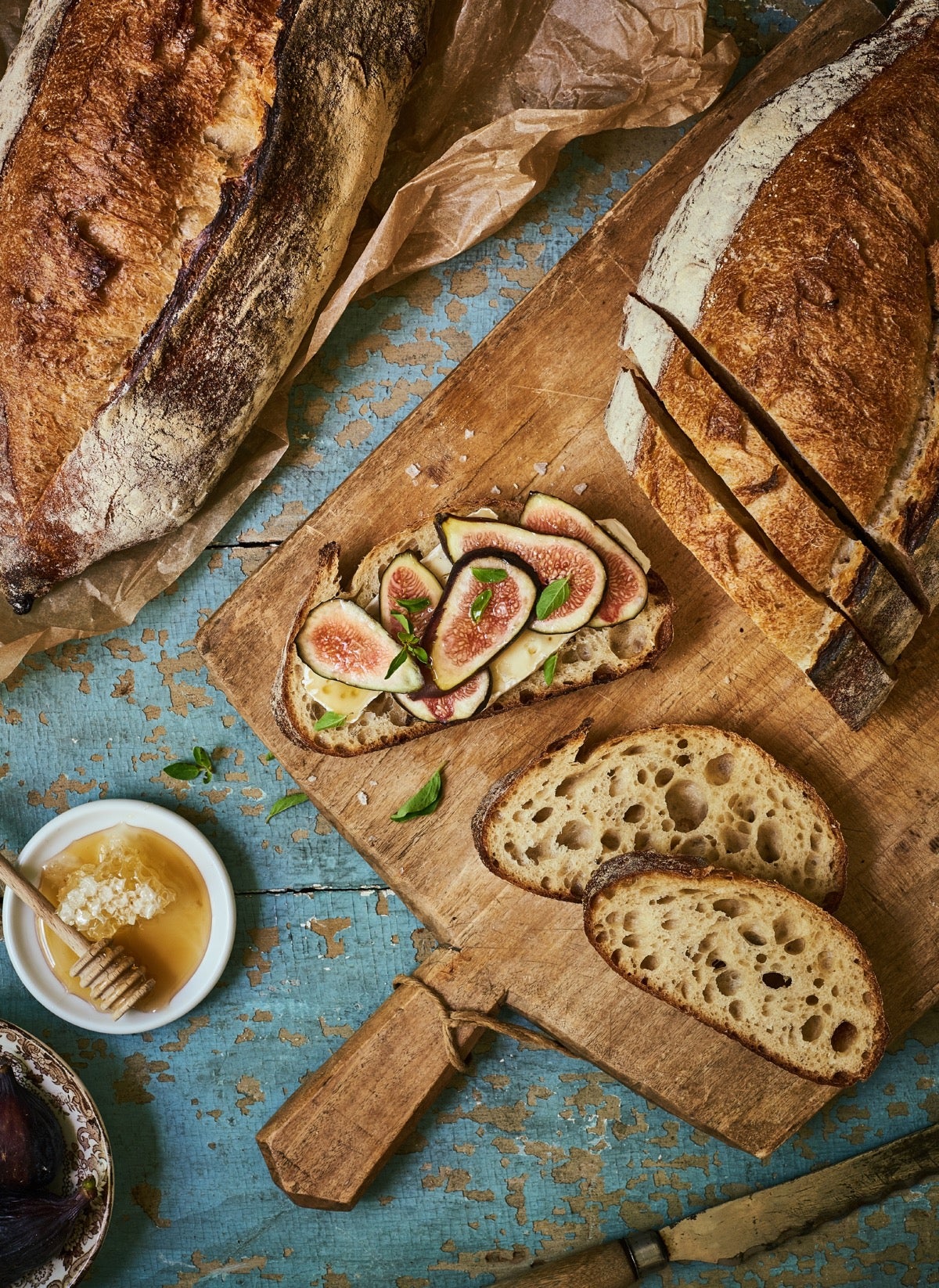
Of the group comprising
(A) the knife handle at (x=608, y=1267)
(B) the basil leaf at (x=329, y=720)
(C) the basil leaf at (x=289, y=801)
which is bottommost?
(A) the knife handle at (x=608, y=1267)

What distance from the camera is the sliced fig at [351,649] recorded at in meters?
2.71

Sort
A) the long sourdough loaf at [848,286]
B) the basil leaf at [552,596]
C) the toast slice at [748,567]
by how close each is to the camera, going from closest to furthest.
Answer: the long sourdough loaf at [848,286] < the toast slice at [748,567] < the basil leaf at [552,596]

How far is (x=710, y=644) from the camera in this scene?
9.68 feet

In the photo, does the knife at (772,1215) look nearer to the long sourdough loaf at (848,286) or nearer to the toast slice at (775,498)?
the toast slice at (775,498)

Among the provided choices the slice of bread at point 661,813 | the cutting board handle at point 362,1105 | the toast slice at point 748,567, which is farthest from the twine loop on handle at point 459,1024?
the toast slice at point 748,567

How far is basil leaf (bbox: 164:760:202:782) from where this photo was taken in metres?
3.09

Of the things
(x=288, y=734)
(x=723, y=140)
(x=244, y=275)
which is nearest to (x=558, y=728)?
(x=288, y=734)

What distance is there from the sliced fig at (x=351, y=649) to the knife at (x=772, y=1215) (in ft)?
6.43

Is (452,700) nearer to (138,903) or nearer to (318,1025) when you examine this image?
(138,903)

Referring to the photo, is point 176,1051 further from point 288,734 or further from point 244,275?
point 244,275

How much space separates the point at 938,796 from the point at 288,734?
2075 millimetres

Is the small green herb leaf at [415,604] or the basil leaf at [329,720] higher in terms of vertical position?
the small green herb leaf at [415,604]

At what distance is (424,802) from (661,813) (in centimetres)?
74

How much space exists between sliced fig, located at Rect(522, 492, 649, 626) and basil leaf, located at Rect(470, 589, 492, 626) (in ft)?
0.87
